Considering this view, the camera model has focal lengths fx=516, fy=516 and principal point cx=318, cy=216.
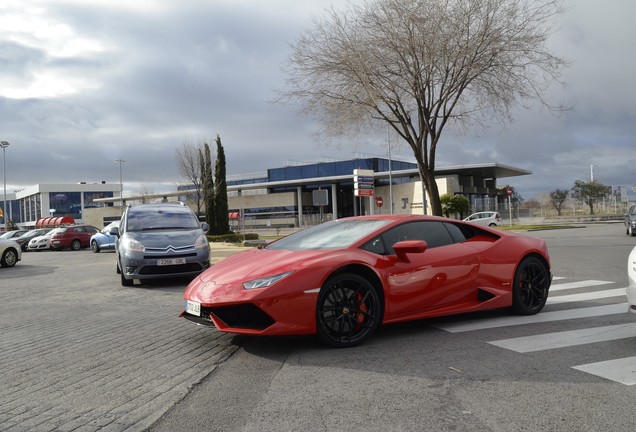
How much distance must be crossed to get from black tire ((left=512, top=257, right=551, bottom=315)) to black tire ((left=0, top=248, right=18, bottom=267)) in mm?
16707

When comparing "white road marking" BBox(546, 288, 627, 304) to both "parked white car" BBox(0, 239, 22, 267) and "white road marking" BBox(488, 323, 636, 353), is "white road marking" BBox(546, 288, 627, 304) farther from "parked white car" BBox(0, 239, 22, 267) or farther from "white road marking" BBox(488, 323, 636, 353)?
"parked white car" BBox(0, 239, 22, 267)

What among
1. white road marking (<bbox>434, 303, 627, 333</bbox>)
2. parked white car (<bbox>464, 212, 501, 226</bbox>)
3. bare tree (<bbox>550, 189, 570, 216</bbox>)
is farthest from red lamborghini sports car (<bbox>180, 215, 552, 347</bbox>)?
bare tree (<bbox>550, 189, 570, 216</bbox>)

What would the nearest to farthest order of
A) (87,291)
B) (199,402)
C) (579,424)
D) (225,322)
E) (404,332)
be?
1. (579,424)
2. (199,402)
3. (225,322)
4. (404,332)
5. (87,291)

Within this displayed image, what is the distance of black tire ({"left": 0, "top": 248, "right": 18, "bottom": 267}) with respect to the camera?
56.2 feet

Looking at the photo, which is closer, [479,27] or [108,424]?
[108,424]

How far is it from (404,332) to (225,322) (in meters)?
1.95

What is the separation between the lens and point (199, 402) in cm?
362

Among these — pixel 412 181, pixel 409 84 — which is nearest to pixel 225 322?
pixel 409 84

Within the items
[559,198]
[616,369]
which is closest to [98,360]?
[616,369]

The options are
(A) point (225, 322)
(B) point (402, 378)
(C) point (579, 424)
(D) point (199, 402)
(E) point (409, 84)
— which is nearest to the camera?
(C) point (579, 424)

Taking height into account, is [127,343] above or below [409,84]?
below

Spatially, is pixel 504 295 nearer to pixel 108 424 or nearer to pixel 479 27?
pixel 108 424

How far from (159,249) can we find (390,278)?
6.20m

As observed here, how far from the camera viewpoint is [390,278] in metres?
5.18
